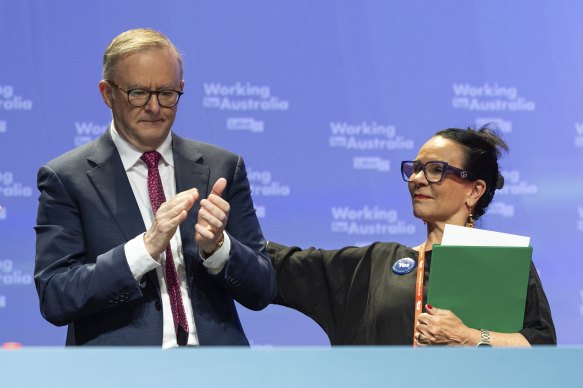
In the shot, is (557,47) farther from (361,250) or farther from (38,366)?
(38,366)

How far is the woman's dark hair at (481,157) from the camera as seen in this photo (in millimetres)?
3152

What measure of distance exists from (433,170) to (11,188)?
1.89 m

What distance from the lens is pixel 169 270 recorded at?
236cm

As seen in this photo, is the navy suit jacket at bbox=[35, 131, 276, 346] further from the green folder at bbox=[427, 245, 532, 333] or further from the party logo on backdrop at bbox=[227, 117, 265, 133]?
the party logo on backdrop at bbox=[227, 117, 265, 133]

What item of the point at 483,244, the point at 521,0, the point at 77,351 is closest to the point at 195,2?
the point at 521,0

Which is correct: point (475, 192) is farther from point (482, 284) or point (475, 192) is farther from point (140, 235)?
point (140, 235)

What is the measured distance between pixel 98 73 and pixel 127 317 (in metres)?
2.20

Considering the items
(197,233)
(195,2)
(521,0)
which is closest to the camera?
(197,233)

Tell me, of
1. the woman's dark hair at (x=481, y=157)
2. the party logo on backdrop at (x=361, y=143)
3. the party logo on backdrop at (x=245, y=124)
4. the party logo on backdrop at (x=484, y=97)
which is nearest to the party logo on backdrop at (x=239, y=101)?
the party logo on backdrop at (x=245, y=124)


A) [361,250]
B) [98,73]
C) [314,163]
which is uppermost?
[98,73]

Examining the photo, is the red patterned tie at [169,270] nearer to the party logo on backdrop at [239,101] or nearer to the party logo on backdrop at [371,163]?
the party logo on backdrop at [239,101]

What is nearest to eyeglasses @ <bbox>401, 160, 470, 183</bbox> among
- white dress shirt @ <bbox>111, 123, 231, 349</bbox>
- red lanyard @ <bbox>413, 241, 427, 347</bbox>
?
red lanyard @ <bbox>413, 241, 427, 347</bbox>

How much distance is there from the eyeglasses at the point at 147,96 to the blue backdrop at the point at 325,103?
6.47 feet

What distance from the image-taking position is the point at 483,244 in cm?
274
